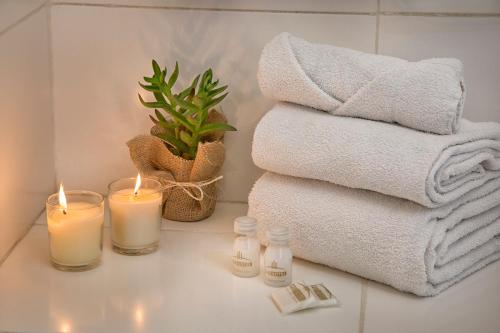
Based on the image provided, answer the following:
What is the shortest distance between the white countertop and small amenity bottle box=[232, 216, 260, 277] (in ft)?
0.05

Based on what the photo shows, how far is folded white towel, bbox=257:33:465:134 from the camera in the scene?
4.04ft

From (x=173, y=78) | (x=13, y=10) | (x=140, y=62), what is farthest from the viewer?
(x=140, y=62)

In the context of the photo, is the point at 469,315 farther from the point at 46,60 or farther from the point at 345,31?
the point at 46,60

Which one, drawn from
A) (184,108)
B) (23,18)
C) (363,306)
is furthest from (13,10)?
(363,306)

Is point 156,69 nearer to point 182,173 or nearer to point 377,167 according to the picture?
point 182,173

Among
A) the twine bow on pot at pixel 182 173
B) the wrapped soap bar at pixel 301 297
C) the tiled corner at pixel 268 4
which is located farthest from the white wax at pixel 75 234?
the tiled corner at pixel 268 4

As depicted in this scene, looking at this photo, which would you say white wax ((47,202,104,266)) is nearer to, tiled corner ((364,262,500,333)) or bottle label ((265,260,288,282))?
bottle label ((265,260,288,282))

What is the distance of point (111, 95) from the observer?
1.56m

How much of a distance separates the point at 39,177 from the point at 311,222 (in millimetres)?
Answer: 498

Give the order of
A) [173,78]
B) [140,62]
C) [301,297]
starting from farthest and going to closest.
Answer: [140,62]
[173,78]
[301,297]

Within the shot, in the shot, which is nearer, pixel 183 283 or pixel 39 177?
pixel 183 283

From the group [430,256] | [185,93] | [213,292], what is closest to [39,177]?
[185,93]

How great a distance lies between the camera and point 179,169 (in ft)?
4.79

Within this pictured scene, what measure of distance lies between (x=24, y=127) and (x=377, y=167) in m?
0.57
